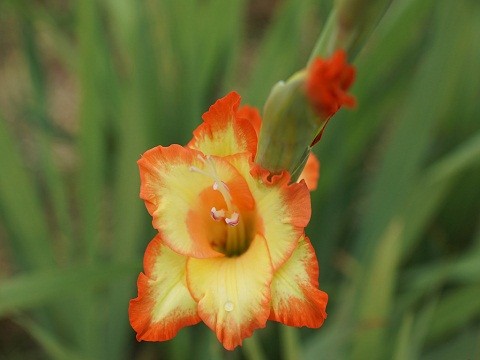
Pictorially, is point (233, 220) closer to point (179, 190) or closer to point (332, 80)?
point (179, 190)

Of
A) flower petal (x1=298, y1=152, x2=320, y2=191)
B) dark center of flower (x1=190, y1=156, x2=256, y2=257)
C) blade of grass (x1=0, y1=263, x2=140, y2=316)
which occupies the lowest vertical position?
blade of grass (x1=0, y1=263, x2=140, y2=316)

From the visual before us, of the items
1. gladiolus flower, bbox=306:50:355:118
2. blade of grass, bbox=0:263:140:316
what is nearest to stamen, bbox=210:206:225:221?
gladiolus flower, bbox=306:50:355:118

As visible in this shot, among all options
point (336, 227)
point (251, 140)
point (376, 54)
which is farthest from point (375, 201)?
point (251, 140)

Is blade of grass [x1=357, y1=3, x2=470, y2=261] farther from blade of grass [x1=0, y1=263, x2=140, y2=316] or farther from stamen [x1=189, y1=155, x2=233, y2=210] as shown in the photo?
stamen [x1=189, y1=155, x2=233, y2=210]

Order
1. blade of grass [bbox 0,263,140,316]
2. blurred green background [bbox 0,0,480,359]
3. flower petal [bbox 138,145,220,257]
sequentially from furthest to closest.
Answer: blurred green background [bbox 0,0,480,359], blade of grass [bbox 0,263,140,316], flower petal [bbox 138,145,220,257]

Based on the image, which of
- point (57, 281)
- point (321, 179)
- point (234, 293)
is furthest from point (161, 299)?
point (321, 179)

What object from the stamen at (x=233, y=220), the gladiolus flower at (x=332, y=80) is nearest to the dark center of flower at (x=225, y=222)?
the stamen at (x=233, y=220)

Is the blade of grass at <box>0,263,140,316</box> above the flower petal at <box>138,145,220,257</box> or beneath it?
beneath

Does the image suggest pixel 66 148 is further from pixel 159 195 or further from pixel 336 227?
pixel 159 195
